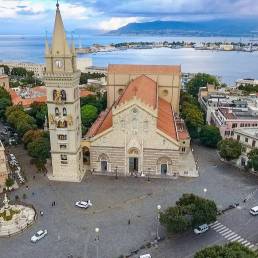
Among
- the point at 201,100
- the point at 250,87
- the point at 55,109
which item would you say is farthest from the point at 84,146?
the point at 250,87

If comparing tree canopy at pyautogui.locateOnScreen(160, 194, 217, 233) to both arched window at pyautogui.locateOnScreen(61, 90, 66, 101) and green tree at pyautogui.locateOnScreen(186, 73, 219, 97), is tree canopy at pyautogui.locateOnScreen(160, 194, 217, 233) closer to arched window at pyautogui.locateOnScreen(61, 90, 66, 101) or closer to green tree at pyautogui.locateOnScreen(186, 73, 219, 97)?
arched window at pyautogui.locateOnScreen(61, 90, 66, 101)

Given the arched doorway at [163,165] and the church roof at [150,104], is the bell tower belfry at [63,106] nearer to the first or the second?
the church roof at [150,104]

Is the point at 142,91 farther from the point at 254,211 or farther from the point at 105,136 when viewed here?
the point at 254,211

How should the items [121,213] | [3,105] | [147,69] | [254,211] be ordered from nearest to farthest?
[254,211]
[121,213]
[147,69]
[3,105]

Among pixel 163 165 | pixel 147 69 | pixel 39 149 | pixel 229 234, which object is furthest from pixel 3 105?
pixel 229 234

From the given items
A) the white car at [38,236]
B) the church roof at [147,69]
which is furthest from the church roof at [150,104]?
the white car at [38,236]

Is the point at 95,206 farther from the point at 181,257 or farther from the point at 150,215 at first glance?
the point at 181,257

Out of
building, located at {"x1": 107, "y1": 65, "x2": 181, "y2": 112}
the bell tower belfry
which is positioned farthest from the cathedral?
→ building, located at {"x1": 107, "y1": 65, "x2": 181, "y2": 112}
